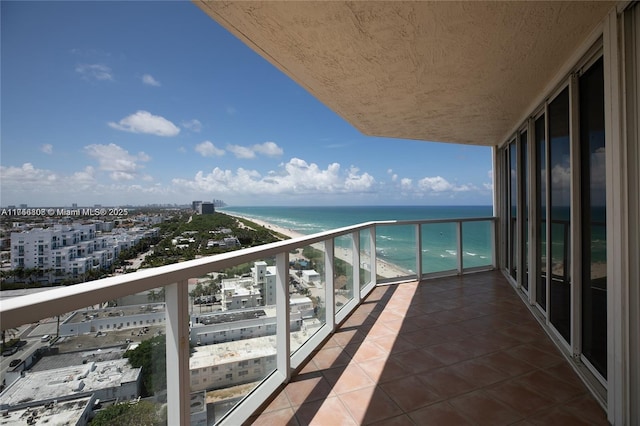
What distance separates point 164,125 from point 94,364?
143 ft

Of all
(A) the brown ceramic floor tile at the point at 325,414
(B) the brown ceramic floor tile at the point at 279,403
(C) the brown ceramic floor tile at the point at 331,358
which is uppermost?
(B) the brown ceramic floor tile at the point at 279,403

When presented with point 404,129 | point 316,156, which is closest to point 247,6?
point 404,129

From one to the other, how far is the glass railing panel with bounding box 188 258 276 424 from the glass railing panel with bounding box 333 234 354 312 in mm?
1401

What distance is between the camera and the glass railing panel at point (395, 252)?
5473mm

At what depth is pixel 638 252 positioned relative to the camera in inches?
67.9

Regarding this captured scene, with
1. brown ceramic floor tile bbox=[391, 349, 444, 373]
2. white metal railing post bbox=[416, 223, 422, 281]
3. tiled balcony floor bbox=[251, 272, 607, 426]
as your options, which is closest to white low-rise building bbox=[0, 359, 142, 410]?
tiled balcony floor bbox=[251, 272, 607, 426]

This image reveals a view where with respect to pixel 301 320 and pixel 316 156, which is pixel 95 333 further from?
pixel 316 156

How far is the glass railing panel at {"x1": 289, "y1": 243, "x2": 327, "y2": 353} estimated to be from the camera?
2.59 m

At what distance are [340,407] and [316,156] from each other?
6378 centimetres

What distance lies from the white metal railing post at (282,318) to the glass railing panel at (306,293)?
3.3 inches

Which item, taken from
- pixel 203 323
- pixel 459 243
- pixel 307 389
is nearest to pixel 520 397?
pixel 307 389

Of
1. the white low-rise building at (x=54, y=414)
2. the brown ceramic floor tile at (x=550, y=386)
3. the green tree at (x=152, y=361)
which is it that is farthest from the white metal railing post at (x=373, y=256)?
the white low-rise building at (x=54, y=414)

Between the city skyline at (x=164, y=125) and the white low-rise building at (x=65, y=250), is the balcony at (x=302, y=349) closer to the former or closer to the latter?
the white low-rise building at (x=65, y=250)

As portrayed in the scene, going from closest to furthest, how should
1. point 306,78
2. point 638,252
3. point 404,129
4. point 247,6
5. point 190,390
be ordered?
point 190,390, point 638,252, point 247,6, point 306,78, point 404,129
